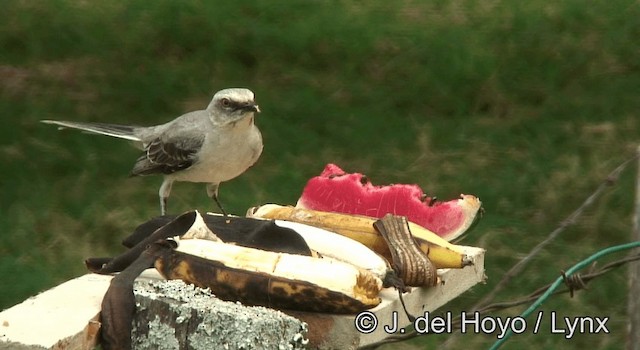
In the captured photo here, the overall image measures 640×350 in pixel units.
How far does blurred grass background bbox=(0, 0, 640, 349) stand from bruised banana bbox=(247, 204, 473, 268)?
11.2 feet

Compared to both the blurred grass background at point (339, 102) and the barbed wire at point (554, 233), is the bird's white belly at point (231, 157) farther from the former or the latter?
the blurred grass background at point (339, 102)

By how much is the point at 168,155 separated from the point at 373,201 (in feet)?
4.23

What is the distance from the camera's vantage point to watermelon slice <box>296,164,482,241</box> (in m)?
5.25

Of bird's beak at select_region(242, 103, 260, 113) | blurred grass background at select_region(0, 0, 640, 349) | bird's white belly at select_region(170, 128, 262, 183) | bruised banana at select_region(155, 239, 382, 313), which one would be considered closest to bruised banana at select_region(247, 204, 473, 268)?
bruised banana at select_region(155, 239, 382, 313)

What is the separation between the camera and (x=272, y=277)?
3.89m

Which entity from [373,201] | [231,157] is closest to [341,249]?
[373,201]

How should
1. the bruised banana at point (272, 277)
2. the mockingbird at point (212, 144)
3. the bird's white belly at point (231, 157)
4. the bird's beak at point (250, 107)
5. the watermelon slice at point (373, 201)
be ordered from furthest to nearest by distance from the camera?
the bird's white belly at point (231, 157)
the mockingbird at point (212, 144)
the bird's beak at point (250, 107)
the watermelon slice at point (373, 201)
the bruised banana at point (272, 277)

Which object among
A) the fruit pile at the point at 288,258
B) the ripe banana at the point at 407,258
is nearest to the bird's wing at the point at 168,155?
the fruit pile at the point at 288,258

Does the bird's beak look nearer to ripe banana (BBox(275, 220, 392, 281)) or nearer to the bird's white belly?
the bird's white belly

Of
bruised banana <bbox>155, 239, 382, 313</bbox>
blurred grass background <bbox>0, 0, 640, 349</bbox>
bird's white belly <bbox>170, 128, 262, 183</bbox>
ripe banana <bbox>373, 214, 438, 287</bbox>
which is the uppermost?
blurred grass background <bbox>0, 0, 640, 349</bbox>

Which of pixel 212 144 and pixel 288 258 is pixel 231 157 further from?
pixel 288 258

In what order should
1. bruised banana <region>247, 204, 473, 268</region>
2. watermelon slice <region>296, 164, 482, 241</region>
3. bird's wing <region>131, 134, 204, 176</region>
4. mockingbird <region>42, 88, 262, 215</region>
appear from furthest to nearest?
bird's wing <region>131, 134, 204, 176</region>, mockingbird <region>42, 88, 262, 215</region>, watermelon slice <region>296, 164, 482, 241</region>, bruised banana <region>247, 204, 473, 268</region>

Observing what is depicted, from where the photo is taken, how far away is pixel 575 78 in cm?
996

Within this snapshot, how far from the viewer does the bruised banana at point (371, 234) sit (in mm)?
4559
